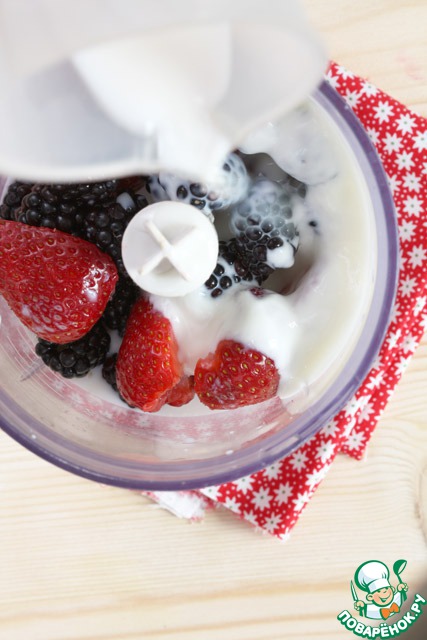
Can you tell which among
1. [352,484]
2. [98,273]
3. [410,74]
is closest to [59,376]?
[98,273]

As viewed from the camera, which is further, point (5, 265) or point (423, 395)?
point (423, 395)

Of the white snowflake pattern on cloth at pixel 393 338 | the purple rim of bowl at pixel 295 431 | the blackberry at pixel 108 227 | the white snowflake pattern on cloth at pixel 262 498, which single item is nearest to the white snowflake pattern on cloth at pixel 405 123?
the purple rim of bowl at pixel 295 431

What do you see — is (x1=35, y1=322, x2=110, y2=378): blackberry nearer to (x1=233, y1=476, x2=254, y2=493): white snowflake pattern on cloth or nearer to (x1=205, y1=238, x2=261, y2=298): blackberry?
(x1=205, y1=238, x2=261, y2=298): blackberry

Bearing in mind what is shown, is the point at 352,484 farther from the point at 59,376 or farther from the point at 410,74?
the point at 410,74

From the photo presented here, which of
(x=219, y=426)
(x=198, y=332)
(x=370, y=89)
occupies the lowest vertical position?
(x=219, y=426)

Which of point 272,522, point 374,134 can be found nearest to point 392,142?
point 374,134

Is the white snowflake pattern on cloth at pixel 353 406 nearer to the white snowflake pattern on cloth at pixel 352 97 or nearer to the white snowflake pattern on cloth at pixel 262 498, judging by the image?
the white snowflake pattern on cloth at pixel 262 498

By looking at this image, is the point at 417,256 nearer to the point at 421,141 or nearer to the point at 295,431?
the point at 421,141

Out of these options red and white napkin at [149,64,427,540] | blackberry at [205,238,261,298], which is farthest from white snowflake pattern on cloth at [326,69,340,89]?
blackberry at [205,238,261,298]
